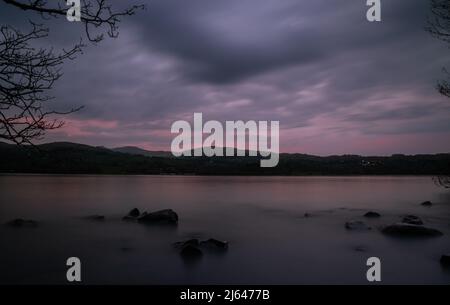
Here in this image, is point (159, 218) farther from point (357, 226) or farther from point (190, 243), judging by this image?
point (357, 226)

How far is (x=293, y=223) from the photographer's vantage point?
25.4 metres

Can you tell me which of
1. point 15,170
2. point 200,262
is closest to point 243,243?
point 200,262

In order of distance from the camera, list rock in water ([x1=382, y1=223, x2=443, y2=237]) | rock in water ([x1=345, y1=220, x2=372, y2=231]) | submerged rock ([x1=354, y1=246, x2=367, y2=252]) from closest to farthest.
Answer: submerged rock ([x1=354, y1=246, x2=367, y2=252]) < rock in water ([x1=382, y1=223, x2=443, y2=237]) < rock in water ([x1=345, y1=220, x2=372, y2=231])

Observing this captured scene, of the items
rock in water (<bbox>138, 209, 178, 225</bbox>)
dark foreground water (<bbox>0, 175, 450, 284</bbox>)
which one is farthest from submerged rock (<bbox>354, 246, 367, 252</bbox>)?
rock in water (<bbox>138, 209, 178, 225</bbox>)

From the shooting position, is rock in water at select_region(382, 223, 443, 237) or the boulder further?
rock in water at select_region(382, 223, 443, 237)

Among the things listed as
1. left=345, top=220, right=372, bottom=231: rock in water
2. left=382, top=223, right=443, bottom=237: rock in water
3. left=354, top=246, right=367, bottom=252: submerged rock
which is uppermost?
left=382, top=223, right=443, bottom=237: rock in water

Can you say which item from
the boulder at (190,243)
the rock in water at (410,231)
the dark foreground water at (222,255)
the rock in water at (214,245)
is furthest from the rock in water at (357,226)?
the boulder at (190,243)

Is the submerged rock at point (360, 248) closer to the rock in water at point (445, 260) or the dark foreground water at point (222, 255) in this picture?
the dark foreground water at point (222, 255)

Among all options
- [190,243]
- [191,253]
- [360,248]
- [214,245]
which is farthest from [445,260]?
[190,243]

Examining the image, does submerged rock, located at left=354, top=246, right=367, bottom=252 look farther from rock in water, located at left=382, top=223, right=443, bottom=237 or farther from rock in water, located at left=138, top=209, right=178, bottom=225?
rock in water, located at left=138, top=209, right=178, bottom=225

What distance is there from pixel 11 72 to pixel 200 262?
9.74 m

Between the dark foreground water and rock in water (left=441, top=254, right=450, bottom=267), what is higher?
rock in water (left=441, top=254, right=450, bottom=267)

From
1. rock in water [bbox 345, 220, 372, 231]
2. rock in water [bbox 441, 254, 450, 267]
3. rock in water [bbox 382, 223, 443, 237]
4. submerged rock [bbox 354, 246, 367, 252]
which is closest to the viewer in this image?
rock in water [bbox 441, 254, 450, 267]

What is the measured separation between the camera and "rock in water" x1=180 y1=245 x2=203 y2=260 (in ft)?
44.4
